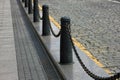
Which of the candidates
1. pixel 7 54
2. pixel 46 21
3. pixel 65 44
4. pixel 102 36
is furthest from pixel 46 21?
pixel 65 44

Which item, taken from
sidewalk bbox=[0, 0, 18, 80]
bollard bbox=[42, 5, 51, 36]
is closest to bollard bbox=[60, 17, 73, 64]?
sidewalk bbox=[0, 0, 18, 80]

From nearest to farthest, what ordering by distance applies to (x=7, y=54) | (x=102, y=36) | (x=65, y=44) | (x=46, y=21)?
(x=65, y=44)
(x=7, y=54)
(x=46, y=21)
(x=102, y=36)

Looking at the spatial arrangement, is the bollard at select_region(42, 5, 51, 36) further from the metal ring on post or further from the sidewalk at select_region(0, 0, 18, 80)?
the sidewalk at select_region(0, 0, 18, 80)

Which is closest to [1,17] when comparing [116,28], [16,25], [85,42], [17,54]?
[16,25]

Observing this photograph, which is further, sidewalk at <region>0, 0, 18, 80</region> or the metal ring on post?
the metal ring on post

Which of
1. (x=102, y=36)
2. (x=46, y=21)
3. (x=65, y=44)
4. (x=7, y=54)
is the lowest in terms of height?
(x=102, y=36)

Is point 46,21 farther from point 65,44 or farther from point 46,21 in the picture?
point 65,44

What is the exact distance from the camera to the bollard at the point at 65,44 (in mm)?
6801

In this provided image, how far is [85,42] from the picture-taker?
1056 centimetres

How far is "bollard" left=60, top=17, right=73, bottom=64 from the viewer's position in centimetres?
680

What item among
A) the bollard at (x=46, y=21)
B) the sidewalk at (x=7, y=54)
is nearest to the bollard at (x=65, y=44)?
the sidewalk at (x=7, y=54)

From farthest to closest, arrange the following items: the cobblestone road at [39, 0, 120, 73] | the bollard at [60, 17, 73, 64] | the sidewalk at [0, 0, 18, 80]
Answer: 1. the cobblestone road at [39, 0, 120, 73]
2. the sidewalk at [0, 0, 18, 80]
3. the bollard at [60, 17, 73, 64]

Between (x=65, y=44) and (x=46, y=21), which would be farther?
(x=46, y=21)

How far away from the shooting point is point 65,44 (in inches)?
273
